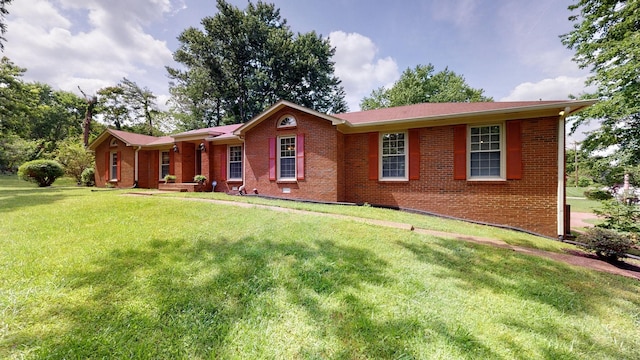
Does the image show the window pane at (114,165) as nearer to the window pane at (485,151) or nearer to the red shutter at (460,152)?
the red shutter at (460,152)

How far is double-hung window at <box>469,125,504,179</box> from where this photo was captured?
7.78m

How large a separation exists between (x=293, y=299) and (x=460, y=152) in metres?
7.77

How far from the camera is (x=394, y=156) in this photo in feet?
30.2

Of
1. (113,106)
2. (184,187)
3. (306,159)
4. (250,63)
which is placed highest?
(250,63)

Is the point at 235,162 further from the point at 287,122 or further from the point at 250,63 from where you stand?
the point at 250,63

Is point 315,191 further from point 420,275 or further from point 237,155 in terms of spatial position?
point 420,275

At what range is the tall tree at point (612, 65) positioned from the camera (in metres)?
9.79

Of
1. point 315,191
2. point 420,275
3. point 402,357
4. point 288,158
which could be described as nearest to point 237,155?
point 288,158

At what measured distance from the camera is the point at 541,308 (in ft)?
8.87

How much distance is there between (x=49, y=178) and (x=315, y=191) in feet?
61.7

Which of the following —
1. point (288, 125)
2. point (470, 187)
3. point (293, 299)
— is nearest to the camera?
point (293, 299)

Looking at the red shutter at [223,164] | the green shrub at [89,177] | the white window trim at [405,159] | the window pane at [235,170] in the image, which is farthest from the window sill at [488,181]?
the green shrub at [89,177]

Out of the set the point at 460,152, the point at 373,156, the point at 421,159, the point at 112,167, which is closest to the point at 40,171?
the point at 112,167

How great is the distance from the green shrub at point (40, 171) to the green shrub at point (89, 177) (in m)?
1.84
